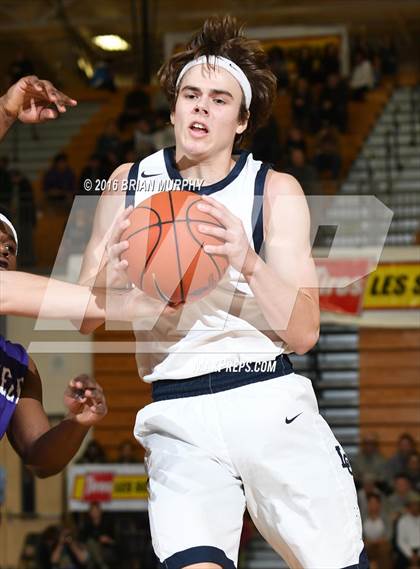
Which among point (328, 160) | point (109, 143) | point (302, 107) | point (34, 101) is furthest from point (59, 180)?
point (34, 101)

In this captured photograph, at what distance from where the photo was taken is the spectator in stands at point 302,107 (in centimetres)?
1661

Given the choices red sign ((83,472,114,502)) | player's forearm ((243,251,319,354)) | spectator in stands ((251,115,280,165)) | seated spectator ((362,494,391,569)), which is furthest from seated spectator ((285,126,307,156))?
player's forearm ((243,251,319,354))

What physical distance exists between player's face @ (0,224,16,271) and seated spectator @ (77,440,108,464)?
824 centimetres

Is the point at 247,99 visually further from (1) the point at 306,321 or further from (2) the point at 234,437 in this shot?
(2) the point at 234,437

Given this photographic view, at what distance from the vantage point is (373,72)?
1800cm

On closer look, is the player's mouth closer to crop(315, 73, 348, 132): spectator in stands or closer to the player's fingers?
the player's fingers

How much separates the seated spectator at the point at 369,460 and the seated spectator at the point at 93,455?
110 inches

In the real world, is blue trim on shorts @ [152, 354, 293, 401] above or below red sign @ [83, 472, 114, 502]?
above

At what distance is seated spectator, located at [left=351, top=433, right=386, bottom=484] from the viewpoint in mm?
11945

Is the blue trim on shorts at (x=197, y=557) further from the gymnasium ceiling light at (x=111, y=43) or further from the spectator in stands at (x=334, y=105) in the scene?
the gymnasium ceiling light at (x=111, y=43)

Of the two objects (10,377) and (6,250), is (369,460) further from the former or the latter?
(6,250)

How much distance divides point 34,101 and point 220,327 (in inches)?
47.7

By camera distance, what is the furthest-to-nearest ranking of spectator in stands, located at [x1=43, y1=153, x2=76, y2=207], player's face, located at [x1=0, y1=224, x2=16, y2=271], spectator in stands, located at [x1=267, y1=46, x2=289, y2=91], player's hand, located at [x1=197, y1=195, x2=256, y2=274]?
spectator in stands, located at [x1=267, y1=46, x2=289, y2=91] → spectator in stands, located at [x1=43, y1=153, x2=76, y2=207] → player's face, located at [x1=0, y1=224, x2=16, y2=271] → player's hand, located at [x1=197, y1=195, x2=256, y2=274]

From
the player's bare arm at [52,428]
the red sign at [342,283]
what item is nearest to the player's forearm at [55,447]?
the player's bare arm at [52,428]
